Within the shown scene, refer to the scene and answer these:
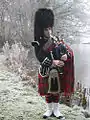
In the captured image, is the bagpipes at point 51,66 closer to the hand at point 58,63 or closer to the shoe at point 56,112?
the hand at point 58,63

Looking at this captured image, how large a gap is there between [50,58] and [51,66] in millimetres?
116

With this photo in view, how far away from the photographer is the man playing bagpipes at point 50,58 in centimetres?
397

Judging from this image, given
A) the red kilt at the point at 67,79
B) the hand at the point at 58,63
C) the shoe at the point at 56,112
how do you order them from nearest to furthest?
the hand at the point at 58,63 → the red kilt at the point at 67,79 → the shoe at the point at 56,112

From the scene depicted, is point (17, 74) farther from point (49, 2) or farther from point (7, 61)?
point (49, 2)

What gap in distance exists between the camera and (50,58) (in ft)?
13.0

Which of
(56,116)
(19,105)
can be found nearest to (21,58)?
(19,105)

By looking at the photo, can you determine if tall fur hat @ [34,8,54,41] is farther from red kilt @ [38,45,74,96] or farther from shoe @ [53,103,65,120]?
shoe @ [53,103,65,120]

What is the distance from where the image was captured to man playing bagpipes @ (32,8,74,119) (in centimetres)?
397

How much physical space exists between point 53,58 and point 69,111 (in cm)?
132

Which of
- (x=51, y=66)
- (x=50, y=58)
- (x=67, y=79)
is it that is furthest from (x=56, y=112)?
(x=50, y=58)

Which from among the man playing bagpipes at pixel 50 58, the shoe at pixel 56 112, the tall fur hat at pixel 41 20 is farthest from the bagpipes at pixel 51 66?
the shoe at pixel 56 112

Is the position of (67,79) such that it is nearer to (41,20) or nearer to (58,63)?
(58,63)

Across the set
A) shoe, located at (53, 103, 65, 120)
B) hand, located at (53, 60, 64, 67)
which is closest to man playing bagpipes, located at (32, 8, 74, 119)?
hand, located at (53, 60, 64, 67)

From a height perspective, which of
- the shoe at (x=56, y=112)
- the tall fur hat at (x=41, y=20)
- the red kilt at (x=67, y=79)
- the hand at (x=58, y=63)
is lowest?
the shoe at (x=56, y=112)
